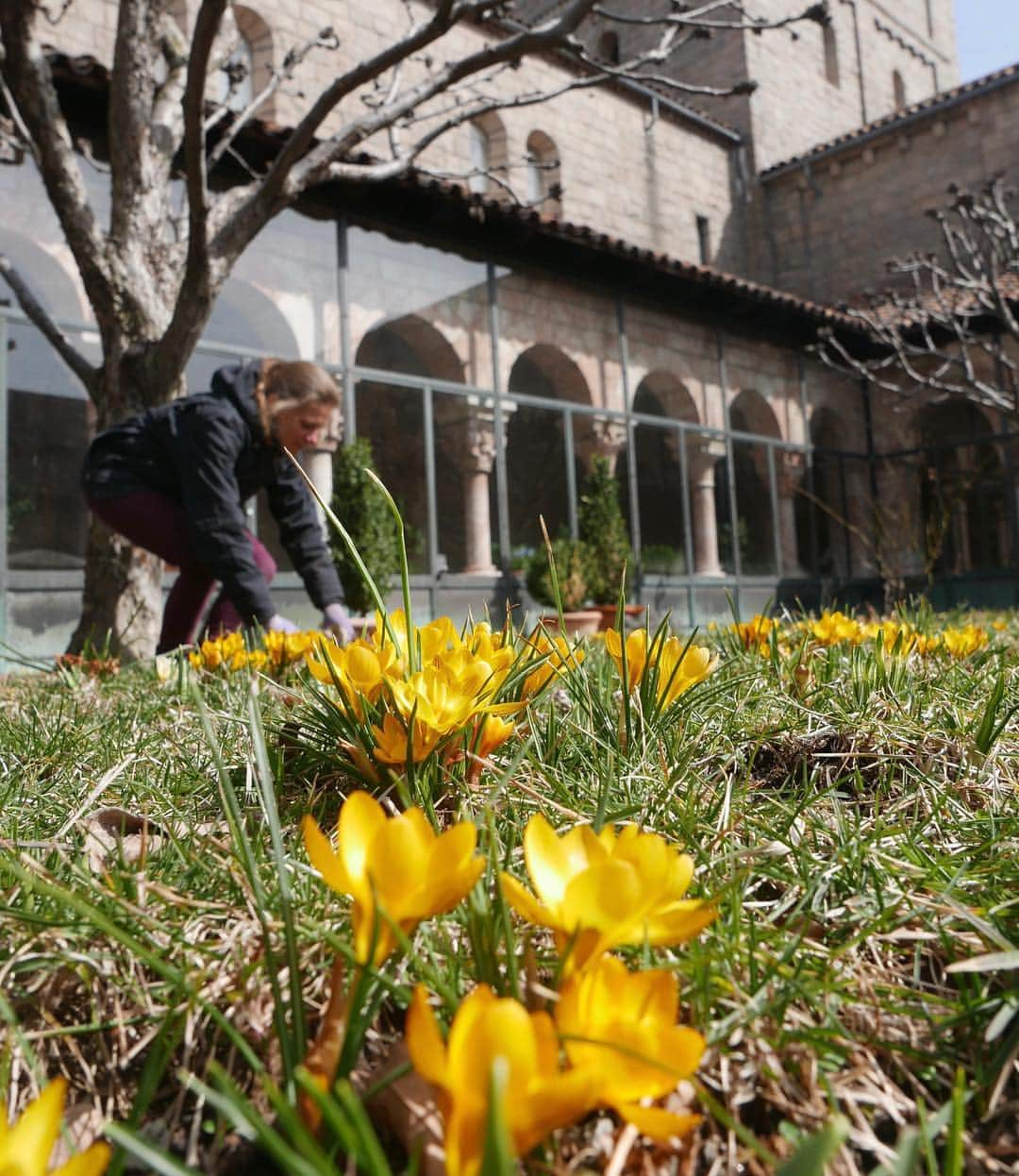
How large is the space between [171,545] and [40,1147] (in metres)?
3.77

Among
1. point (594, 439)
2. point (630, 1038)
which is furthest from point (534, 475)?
point (630, 1038)

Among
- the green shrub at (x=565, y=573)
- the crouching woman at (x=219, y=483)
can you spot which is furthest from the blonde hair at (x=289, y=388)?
the green shrub at (x=565, y=573)

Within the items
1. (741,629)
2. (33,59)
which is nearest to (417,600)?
(33,59)

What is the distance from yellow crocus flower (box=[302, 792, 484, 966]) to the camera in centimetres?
52

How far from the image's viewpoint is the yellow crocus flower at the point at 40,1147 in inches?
15.0

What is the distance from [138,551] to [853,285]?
16.0m

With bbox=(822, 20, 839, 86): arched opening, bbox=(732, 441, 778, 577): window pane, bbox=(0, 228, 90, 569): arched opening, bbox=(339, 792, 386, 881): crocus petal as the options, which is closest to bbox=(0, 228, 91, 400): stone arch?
bbox=(0, 228, 90, 569): arched opening

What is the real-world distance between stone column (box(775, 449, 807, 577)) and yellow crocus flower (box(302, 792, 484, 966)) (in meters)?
14.1

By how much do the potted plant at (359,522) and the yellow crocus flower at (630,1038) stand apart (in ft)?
26.1

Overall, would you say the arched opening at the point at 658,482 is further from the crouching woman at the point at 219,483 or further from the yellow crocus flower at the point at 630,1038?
the yellow crocus flower at the point at 630,1038

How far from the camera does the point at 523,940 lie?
728mm

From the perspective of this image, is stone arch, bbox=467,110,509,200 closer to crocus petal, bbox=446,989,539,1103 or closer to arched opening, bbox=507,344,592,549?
arched opening, bbox=507,344,592,549

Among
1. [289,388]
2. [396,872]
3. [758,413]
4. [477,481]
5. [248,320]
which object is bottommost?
[396,872]

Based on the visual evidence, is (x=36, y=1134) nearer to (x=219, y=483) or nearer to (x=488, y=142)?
(x=219, y=483)
